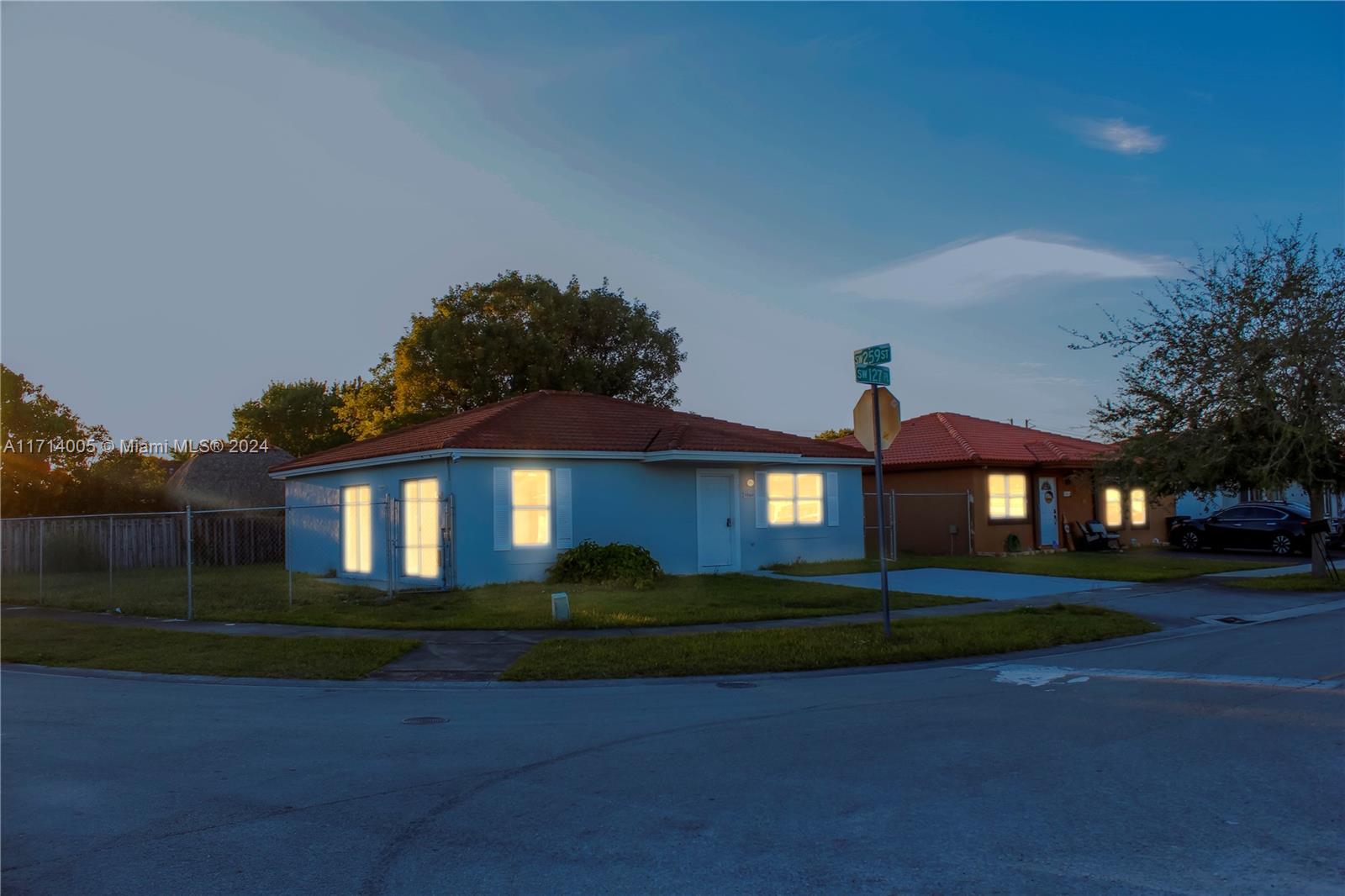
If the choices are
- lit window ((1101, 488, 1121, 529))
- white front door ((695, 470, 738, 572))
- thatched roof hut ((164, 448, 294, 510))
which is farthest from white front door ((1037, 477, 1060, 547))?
thatched roof hut ((164, 448, 294, 510))

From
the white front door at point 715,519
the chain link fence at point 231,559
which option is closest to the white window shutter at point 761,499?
the white front door at point 715,519

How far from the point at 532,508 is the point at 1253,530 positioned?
68.6 feet

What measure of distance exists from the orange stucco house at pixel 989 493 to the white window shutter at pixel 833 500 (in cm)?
323

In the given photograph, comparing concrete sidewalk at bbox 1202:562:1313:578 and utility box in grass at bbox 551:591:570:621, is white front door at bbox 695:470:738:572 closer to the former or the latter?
utility box in grass at bbox 551:591:570:621

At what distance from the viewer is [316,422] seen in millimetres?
63781

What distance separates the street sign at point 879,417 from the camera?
40.2ft

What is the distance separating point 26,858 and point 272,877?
1423 millimetres

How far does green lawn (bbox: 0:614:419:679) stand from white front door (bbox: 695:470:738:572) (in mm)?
9912

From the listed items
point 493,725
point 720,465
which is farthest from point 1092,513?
point 493,725

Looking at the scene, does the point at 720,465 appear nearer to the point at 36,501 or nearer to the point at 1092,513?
the point at 1092,513

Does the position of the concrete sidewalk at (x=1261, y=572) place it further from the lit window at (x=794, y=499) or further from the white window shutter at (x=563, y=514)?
the white window shutter at (x=563, y=514)

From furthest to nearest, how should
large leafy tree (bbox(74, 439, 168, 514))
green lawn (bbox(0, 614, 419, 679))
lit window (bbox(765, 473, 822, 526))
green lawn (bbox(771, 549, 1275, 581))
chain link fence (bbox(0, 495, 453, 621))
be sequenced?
large leafy tree (bbox(74, 439, 168, 514)) → lit window (bbox(765, 473, 822, 526)) → green lawn (bbox(771, 549, 1275, 581)) → chain link fence (bbox(0, 495, 453, 621)) → green lawn (bbox(0, 614, 419, 679))

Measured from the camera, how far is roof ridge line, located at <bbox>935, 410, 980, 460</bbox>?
27.8 meters

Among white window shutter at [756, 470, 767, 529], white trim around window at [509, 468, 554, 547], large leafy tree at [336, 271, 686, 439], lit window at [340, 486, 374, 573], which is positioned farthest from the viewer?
large leafy tree at [336, 271, 686, 439]
